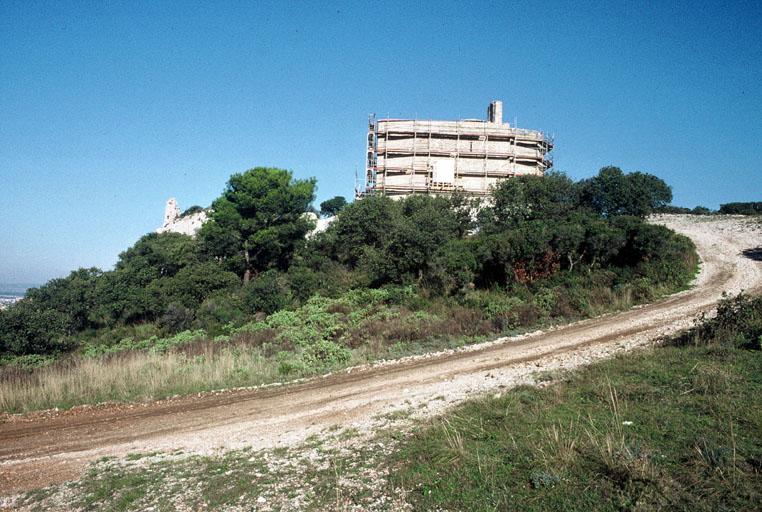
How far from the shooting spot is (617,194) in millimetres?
31984

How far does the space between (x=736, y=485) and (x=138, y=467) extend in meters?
8.03

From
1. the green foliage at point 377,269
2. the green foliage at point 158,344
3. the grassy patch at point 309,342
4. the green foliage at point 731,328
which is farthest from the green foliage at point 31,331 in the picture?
the green foliage at point 731,328

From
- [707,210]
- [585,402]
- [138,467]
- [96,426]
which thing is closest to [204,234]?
[96,426]

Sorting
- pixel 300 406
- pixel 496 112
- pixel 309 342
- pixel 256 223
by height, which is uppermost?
pixel 496 112

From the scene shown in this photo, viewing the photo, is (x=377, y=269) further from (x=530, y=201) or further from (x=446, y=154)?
(x=446, y=154)

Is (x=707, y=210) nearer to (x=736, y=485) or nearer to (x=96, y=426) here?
(x=736, y=485)

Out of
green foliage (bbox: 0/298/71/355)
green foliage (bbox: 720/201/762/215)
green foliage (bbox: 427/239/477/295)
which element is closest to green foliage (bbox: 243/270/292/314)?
green foliage (bbox: 427/239/477/295)

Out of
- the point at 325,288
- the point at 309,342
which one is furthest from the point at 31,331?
the point at 309,342

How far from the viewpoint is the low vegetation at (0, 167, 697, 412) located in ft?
47.1

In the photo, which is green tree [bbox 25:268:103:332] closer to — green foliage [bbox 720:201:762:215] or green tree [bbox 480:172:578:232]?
green tree [bbox 480:172:578:232]

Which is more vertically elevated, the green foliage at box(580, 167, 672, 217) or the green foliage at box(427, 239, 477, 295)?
the green foliage at box(580, 167, 672, 217)

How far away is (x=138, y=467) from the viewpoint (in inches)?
281

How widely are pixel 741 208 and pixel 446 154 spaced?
3073cm

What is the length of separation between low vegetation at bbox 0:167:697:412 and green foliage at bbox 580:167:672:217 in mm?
102
